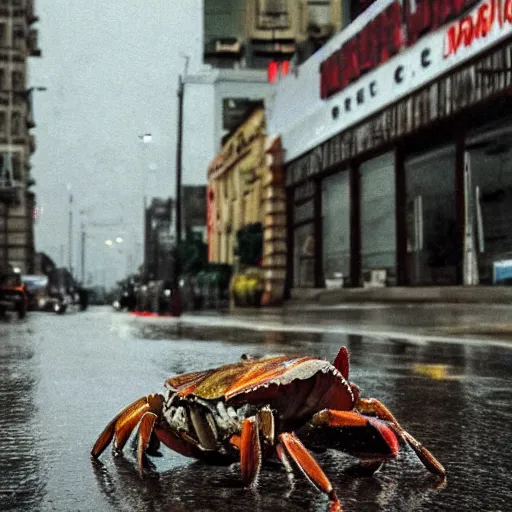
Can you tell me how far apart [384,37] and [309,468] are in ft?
65.8

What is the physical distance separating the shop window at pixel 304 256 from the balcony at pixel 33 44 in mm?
63908

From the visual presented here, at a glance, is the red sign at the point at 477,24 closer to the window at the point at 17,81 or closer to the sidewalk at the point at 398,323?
the sidewalk at the point at 398,323

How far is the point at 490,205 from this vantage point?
57.7ft

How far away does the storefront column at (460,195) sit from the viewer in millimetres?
18328

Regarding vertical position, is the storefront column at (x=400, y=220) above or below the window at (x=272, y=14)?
below

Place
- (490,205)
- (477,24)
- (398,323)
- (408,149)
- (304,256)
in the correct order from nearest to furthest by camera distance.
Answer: (477,24) < (490,205) < (398,323) < (408,149) < (304,256)

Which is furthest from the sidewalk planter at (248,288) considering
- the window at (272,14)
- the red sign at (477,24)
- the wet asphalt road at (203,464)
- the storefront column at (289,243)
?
the window at (272,14)

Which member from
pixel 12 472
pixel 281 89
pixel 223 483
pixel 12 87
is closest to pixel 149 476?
pixel 223 483

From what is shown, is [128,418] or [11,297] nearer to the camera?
[128,418]

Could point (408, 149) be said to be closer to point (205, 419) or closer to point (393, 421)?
point (393, 421)

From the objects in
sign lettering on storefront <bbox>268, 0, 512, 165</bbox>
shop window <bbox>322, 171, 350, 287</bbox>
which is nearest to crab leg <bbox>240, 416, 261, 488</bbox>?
sign lettering on storefront <bbox>268, 0, 512, 165</bbox>

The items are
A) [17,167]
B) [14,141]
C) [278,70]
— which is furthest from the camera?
[14,141]

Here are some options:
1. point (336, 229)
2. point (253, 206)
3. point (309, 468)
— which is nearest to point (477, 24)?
point (336, 229)

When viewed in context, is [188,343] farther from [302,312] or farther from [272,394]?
[302,312]
